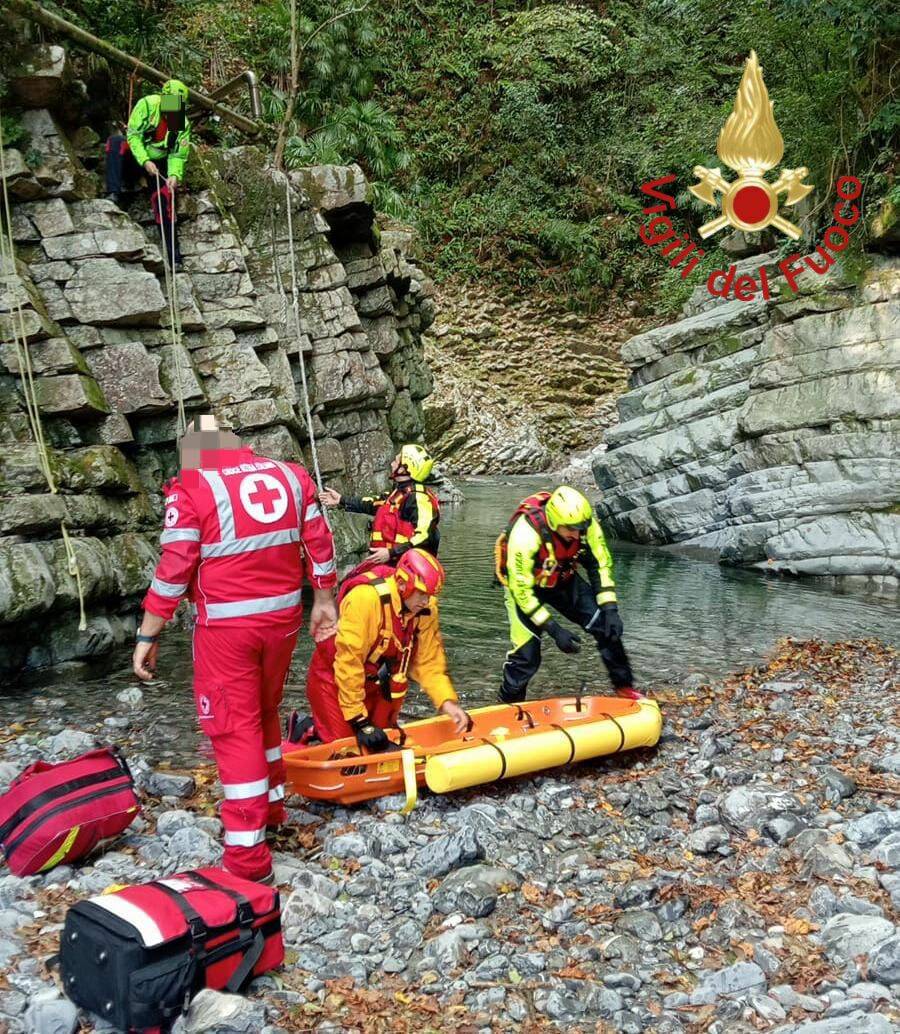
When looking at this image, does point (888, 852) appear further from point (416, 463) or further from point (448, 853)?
point (416, 463)

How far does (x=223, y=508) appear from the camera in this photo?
14.2ft

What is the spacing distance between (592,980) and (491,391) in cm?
2896

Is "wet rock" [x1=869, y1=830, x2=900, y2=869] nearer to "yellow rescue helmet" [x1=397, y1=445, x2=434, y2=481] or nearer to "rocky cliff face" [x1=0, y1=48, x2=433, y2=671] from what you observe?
"yellow rescue helmet" [x1=397, y1=445, x2=434, y2=481]

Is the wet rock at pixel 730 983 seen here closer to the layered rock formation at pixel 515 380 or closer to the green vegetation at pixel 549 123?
the layered rock formation at pixel 515 380

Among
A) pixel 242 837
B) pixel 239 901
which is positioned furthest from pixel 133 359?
pixel 239 901

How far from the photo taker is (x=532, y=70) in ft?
122

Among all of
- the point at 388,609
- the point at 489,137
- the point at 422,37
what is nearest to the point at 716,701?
the point at 388,609

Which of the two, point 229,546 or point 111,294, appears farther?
point 111,294

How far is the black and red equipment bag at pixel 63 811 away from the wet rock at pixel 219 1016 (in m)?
1.40

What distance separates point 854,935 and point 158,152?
11136 millimetres

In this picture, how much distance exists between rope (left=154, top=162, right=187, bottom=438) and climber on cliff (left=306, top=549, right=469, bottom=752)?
17.0 feet

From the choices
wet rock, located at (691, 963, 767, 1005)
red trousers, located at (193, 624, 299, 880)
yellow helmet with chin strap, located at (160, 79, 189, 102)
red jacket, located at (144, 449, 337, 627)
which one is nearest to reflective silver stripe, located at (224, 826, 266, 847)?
red trousers, located at (193, 624, 299, 880)

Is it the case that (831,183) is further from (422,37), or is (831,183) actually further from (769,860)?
(422,37)

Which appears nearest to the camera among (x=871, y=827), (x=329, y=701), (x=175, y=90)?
(x=871, y=827)
